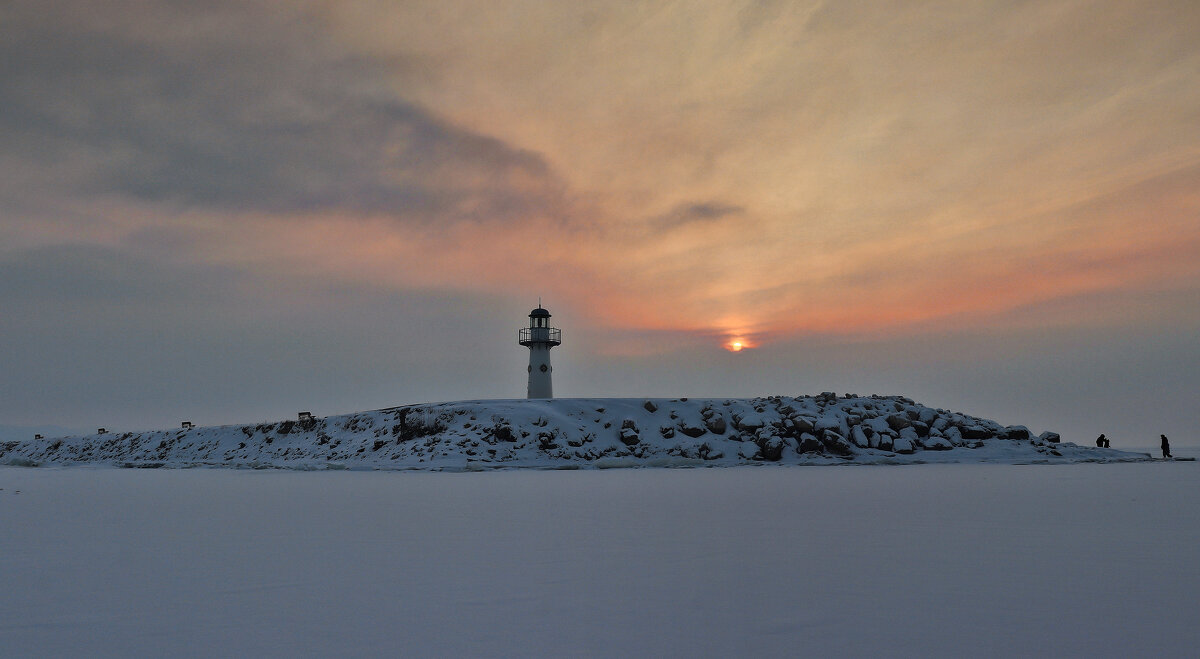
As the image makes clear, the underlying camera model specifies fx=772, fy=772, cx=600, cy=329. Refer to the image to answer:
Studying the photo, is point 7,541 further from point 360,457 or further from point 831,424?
point 831,424

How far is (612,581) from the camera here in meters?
5.94

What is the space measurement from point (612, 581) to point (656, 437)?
29.2 meters

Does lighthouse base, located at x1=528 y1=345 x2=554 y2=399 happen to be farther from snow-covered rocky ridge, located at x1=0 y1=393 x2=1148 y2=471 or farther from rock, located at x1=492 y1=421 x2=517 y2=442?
rock, located at x1=492 y1=421 x2=517 y2=442

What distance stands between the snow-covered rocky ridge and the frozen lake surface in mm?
19730

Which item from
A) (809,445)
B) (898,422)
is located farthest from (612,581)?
(898,422)

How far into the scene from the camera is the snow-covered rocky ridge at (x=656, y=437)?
1264 inches

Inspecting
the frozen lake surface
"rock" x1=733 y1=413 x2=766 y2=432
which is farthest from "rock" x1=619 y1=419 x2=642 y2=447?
the frozen lake surface

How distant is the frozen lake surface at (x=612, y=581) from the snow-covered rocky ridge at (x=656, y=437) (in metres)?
19.7

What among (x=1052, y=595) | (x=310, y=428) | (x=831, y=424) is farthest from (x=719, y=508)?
(x=310, y=428)

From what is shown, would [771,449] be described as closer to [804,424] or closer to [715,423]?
[804,424]

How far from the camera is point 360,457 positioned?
113ft

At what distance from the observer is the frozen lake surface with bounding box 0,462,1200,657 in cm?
431

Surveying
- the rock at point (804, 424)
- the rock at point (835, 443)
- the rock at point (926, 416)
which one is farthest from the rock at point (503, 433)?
the rock at point (926, 416)

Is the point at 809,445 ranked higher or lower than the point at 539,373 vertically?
lower
